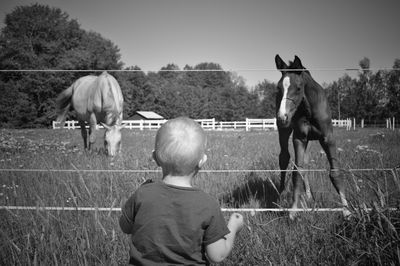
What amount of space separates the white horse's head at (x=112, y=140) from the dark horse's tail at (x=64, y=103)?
3.27m

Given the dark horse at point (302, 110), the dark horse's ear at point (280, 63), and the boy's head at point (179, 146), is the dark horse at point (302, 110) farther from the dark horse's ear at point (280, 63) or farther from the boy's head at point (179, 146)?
the boy's head at point (179, 146)

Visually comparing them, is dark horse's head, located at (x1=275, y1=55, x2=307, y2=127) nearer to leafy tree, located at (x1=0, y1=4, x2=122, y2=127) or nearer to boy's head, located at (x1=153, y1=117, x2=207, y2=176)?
boy's head, located at (x1=153, y1=117, x2=207, y2=176)

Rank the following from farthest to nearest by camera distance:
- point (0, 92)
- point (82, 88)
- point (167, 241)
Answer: point (82, 88)
point (0, 92)
point (167, 241)

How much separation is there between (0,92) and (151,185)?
11.4 feet

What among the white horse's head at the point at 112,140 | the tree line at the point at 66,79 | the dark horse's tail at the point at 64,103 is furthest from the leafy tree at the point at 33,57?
the dark horse's tail at the point at 64,103

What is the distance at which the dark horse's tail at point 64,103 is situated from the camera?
10259mm

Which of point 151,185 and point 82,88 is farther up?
point 82,88

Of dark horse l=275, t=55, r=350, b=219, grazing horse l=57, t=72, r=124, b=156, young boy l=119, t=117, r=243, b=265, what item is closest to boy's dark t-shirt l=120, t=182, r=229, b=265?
young boy l=119, t=117, r=243, b=265

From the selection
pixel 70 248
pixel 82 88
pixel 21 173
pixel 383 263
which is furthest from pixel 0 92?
pixel 82 88

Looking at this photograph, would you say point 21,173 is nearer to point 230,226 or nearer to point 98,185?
point 98,185

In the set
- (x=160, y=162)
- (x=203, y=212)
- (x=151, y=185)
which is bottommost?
(x=203, y=212)

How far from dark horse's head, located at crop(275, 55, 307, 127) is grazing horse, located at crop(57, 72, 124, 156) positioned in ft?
16.2

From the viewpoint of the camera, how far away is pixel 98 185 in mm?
3713

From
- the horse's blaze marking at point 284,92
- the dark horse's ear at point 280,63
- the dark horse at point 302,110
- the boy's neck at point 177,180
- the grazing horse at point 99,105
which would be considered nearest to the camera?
the boy's neck at point 177,180
